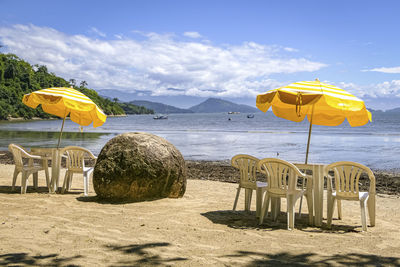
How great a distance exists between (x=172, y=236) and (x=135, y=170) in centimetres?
246

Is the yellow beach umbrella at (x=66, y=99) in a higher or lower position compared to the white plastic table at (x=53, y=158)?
higher

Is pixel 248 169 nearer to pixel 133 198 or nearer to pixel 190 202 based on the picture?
pixel 190 202

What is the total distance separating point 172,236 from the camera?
4957 millimetres

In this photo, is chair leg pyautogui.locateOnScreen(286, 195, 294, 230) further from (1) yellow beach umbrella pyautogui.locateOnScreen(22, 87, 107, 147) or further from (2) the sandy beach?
(1) yellow beach umbrella pyautogui.locateOnScreen(22, 87, 107, 147)

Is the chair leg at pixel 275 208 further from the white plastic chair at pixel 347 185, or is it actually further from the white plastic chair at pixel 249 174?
the white plastic chair at pixel 347 185

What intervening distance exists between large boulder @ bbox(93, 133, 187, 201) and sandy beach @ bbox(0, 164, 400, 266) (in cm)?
31

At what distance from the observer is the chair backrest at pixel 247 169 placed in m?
6.48

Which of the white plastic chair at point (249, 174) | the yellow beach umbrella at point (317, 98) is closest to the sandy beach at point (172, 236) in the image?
the white plastic chair at point (249, 174)

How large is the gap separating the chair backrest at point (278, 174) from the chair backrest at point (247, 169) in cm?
55

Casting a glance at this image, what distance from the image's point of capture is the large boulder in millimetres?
7188

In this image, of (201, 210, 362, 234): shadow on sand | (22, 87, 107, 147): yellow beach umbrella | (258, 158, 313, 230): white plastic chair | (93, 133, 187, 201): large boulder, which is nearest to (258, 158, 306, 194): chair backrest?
(258, 158, 313, 230): white plastic chair

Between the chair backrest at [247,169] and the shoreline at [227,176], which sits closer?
the chair backrest at [247,169]

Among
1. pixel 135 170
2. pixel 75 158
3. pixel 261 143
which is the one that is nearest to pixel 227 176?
pixel 75 158

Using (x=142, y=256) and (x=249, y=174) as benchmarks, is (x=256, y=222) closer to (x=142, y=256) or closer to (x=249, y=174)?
(x=249, y=174)
